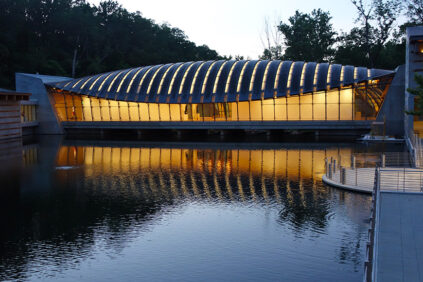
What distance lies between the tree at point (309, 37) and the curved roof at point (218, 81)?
114 ft

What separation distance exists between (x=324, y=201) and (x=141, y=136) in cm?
4334

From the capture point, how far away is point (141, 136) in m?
62.2

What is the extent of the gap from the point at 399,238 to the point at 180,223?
7.64 m

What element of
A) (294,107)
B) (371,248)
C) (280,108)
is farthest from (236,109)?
(371,248)

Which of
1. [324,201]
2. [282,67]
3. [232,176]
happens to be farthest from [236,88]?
[324,201]

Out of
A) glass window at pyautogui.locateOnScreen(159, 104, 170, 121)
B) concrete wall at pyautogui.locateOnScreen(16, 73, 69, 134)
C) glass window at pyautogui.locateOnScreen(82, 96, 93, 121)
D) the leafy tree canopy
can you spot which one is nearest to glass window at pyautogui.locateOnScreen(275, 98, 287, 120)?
glass window at pyautogui.locateOnScreen(159, 104, 170, 121)

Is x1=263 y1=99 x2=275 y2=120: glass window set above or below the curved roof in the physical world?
below

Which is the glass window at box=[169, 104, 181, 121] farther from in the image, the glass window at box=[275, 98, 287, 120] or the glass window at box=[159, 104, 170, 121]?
the glass window at box=[275, 98, 287, 120]

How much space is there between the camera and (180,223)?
1831 cm

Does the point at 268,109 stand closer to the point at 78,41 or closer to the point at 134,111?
the point at 134,111

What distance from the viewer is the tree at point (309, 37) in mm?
96000

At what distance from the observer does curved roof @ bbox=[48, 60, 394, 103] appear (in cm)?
5812

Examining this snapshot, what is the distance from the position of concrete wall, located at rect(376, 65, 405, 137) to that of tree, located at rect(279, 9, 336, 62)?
139ft

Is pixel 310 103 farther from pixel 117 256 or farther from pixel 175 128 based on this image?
pixel 117 256
